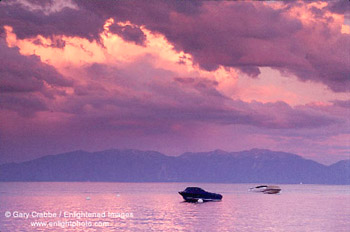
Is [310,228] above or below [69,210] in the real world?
below

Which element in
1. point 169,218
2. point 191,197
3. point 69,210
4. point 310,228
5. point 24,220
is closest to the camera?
point 310,228

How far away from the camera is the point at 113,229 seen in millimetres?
87812

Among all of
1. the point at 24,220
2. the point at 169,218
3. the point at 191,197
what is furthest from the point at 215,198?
the point at 24,220

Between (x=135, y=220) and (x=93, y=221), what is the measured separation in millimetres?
9517

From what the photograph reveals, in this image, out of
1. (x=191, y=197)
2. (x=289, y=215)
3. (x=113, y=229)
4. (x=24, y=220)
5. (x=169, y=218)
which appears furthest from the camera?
(x=191, y=197)

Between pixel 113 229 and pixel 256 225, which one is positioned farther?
pixel 256 225

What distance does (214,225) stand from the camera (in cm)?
9856

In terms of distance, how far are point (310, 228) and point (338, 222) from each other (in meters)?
15.4

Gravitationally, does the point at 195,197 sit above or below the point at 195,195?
below

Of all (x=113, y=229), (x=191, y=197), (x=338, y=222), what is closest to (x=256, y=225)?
(x=338, y=222)

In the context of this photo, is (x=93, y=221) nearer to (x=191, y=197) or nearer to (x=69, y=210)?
(x=69, y=210)

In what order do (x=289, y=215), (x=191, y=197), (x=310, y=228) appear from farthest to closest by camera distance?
(x=191, y=197) < (x=289, y=215) < (x=310, y=228)

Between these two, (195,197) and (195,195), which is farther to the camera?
(195,197)

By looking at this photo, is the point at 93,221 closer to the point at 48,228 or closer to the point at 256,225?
the point at 48,228
